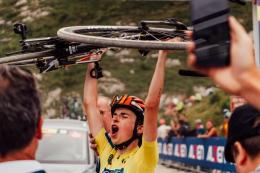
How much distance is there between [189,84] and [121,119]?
67048mm

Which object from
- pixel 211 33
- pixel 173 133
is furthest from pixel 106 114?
pixel 173 133

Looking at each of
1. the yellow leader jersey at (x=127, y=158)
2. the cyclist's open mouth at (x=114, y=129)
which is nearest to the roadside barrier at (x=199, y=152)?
the yellow leader jersey at (x=127, y=158)

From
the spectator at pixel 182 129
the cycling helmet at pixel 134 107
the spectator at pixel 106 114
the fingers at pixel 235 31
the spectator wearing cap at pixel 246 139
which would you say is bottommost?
the spectator at pixel 182 129

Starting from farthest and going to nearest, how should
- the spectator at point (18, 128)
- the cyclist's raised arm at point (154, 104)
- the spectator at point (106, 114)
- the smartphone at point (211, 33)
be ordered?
the spectator at point (106, 114) < the cyclist's raised arm at point (154, 104) < the spectator at point (18, 128) < the smartphone at point (211, 33)

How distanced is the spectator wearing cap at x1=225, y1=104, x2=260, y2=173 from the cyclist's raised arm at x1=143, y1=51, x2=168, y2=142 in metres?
2.08

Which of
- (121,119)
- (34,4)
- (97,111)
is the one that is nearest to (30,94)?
(121,119)

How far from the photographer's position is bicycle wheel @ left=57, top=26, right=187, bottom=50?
506cm

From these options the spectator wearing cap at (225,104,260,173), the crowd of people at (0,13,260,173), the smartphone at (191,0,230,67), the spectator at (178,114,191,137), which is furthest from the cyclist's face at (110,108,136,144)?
the spectator at (178,114,191,137)

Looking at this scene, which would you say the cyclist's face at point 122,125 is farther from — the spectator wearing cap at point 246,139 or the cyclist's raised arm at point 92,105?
the spectator wearing cap at point 246,139

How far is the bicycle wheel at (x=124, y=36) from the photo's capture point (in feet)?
16.6

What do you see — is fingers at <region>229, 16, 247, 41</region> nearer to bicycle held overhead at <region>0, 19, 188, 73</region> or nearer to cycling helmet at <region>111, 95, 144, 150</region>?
bicycle held overhead at <region>0, 19, 188, 73</region>

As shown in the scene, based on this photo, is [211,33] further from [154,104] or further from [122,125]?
[122,125]

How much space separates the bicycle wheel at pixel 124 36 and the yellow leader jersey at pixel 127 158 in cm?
60

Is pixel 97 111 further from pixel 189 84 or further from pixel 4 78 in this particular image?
pixel 189 84
